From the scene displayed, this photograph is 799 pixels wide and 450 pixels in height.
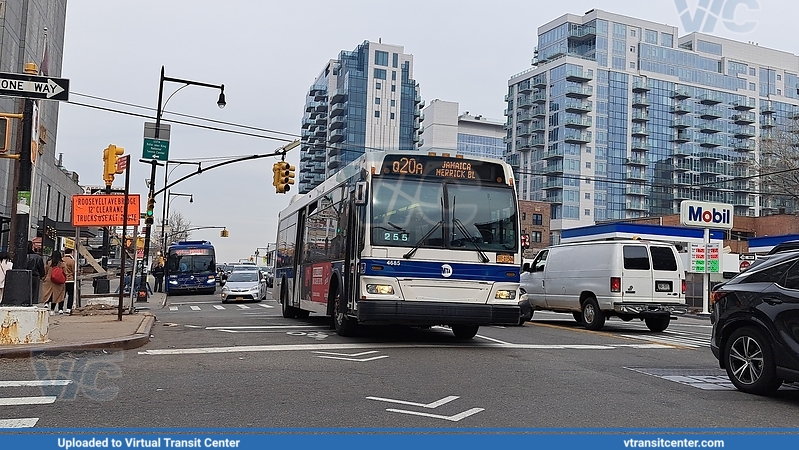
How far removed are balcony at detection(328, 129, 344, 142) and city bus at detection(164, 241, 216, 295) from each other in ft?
273

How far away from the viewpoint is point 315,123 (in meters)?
145

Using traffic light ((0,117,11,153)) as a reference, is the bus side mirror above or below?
below

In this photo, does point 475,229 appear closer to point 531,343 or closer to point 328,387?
point 531,343

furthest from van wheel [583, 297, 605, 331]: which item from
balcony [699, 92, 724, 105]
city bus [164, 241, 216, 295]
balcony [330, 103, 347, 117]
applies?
balcony [699, 92, 724, 105]

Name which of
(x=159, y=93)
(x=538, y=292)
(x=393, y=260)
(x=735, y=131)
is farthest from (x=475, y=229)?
(x=735, y=131)

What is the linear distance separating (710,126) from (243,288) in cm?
10725

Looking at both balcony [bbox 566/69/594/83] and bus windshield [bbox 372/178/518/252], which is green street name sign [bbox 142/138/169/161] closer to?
bus windshield [bbox 372/178/518/252]

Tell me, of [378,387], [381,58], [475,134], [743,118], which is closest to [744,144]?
[743,118]

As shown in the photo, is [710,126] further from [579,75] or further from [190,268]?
[190,268]

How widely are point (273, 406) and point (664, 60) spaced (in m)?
125

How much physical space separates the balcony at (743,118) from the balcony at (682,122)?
29.6 ft

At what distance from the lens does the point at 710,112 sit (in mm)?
123875

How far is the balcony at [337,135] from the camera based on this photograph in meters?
129

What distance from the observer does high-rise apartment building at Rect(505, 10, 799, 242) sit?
115 metres
